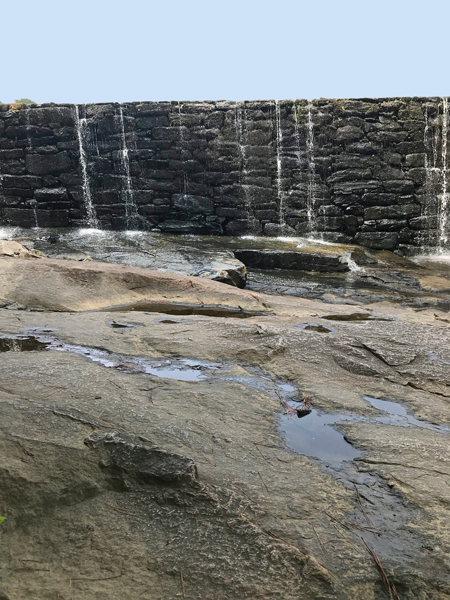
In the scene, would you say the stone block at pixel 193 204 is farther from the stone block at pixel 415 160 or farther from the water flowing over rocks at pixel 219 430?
the stone block at pixel 415 160

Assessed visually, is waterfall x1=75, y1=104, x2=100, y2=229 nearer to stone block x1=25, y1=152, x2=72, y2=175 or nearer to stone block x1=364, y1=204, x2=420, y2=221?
stone block x1=25, y1=152, x2=72, y2=175

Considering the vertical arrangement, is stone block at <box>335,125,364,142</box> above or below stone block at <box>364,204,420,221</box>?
above

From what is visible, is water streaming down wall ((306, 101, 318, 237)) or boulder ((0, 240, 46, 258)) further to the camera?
water streaming down wall ((306, 101, 318, 237))

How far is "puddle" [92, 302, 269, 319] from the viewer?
5227mm

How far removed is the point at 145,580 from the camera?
1.47 meters

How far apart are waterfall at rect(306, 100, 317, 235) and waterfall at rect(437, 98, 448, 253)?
249 cm

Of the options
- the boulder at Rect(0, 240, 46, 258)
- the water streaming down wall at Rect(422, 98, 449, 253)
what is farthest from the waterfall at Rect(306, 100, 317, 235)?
the boulder at Rect(0, 240, 46, 258)

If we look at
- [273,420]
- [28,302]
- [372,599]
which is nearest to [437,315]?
[273,420]

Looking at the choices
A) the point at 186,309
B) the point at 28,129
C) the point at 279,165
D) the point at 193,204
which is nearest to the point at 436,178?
the point at 279,165

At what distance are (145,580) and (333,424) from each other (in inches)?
52.8

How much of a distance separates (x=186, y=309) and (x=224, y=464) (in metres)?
3.42

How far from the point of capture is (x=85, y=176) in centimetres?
1129

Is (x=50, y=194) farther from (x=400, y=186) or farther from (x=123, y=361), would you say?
(x=123, y=361)

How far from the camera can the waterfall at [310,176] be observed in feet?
34.7
